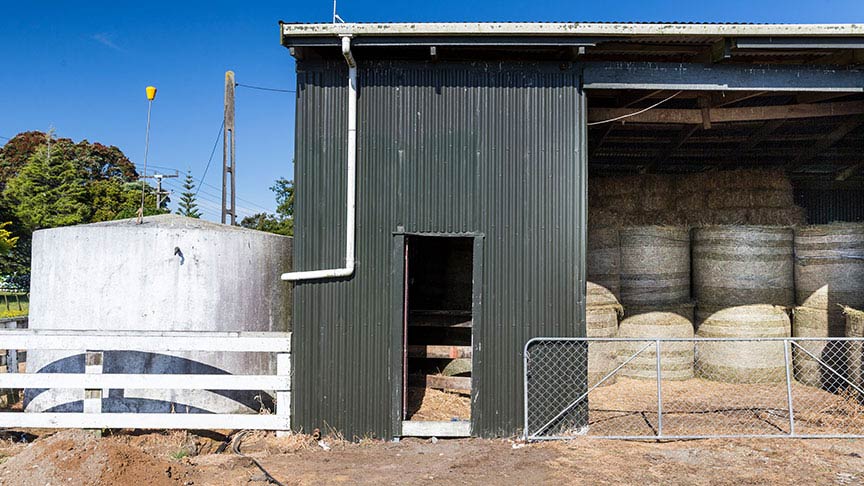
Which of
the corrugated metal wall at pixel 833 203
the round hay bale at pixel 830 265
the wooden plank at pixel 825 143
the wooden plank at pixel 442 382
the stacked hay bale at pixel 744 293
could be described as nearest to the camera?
the wooden plank at pixel 442 382

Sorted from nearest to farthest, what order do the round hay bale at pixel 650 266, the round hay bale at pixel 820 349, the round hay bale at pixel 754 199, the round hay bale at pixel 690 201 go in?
the round hay bale at pixel 820 349, the round hay bale at pixel 650 266, the round hay bale at pixel 754 199, the round hay bale at pixel 690 201

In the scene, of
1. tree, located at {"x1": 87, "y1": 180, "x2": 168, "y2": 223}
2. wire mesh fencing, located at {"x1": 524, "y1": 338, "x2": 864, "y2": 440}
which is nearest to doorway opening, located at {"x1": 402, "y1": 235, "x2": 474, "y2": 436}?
wire mesh fencing, located at {"x1": 524, "y1": 338, "x2": 864, "y2": 440}

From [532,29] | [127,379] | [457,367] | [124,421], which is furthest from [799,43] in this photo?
[124,421]

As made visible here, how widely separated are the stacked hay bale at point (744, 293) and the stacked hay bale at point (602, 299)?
5.32ft

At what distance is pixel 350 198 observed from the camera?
21.9 feet

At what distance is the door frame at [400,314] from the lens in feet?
21.7

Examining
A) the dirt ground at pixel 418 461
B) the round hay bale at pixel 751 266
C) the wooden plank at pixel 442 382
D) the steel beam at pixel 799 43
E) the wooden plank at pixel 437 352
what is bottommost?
the dirt ground at pixel 418 461

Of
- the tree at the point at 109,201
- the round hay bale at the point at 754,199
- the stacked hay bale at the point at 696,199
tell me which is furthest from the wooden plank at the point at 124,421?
the tree at the point at 109,201

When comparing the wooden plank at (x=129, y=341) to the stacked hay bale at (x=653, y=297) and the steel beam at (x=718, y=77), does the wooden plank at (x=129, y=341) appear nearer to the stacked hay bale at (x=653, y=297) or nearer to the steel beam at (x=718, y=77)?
the steel beam at (x=718, y=77)

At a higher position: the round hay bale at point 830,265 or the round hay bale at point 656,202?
the round hay bale at point 656,202

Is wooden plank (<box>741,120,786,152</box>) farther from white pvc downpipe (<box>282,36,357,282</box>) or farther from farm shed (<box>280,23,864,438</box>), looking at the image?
white pvc downpipe (<box>282,36,357,282</box>)

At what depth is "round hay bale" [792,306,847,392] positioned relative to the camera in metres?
8.62

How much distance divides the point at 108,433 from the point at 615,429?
6.06m

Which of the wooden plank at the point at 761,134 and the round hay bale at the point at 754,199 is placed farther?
the round hay bale at the point at 754,199
